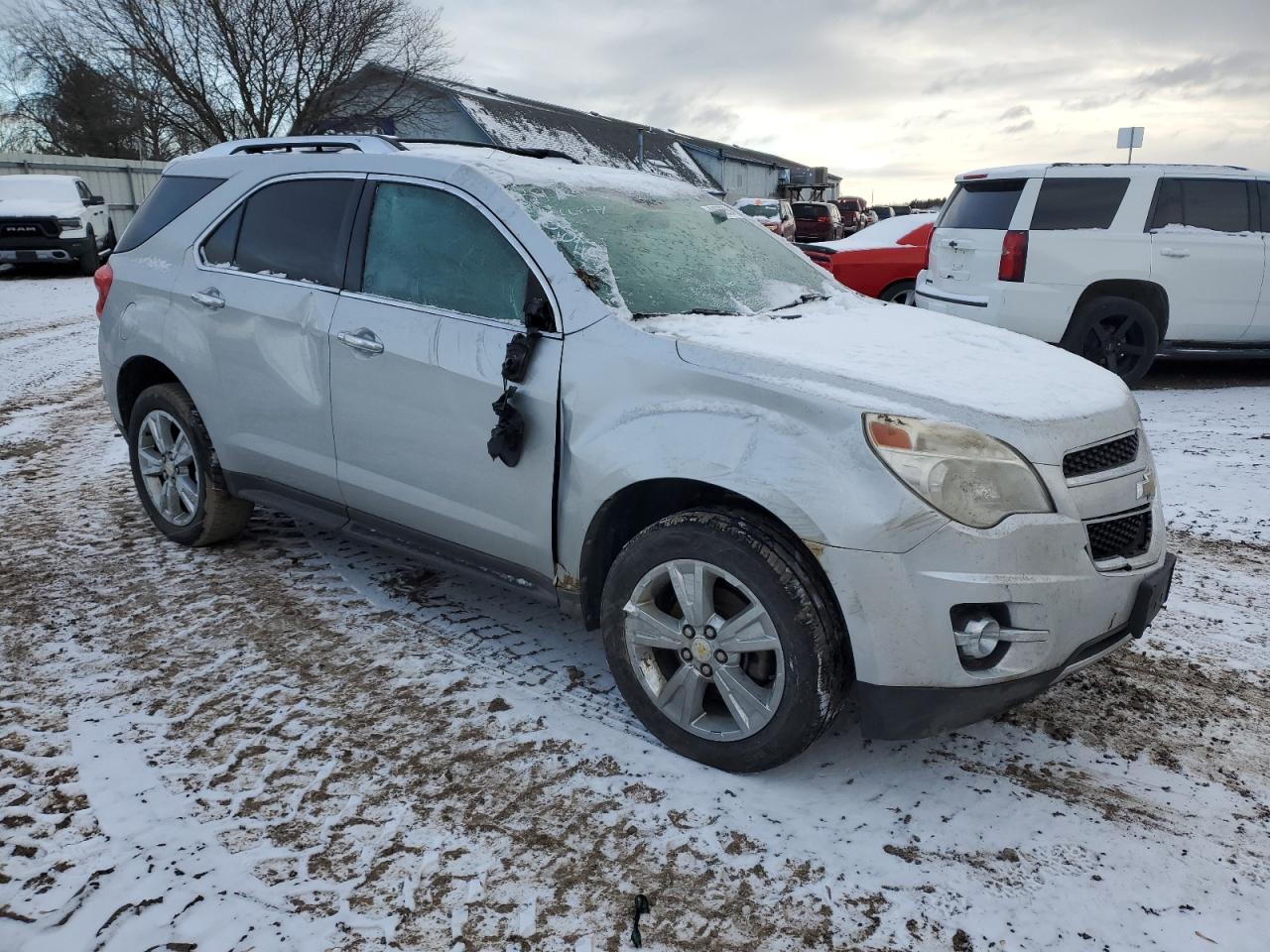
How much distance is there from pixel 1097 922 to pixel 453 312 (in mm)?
2545

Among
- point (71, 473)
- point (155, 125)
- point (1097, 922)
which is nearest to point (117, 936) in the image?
point (1097, 922)

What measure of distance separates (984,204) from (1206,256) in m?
1.81

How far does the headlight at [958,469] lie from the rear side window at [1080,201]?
6303 millimetres

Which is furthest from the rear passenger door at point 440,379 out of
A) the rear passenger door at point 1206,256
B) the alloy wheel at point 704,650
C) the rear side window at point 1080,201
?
the rear passenger door at point 1206,256

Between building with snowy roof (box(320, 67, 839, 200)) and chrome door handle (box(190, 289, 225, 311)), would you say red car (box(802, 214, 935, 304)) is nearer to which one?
chrome door handle (box(190, 289, 225, 311))

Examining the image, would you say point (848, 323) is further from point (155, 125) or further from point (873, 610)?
point (155, 125)

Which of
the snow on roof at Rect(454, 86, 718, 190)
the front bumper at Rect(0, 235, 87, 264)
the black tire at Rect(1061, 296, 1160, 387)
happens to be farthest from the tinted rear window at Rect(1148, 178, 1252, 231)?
the snow on roof at Rect(454, 86, 718, 190)

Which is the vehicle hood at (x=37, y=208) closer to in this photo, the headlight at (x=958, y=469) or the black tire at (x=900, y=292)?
the black tire at (x=900, y=292)

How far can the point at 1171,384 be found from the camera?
8.62m

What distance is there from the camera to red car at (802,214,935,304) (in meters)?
10.3

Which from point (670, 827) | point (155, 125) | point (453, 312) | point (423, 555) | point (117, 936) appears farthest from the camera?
point (155, 125)

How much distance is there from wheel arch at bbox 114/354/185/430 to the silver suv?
14 centimetres

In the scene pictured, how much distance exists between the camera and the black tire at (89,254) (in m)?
17.8

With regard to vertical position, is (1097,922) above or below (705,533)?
below
